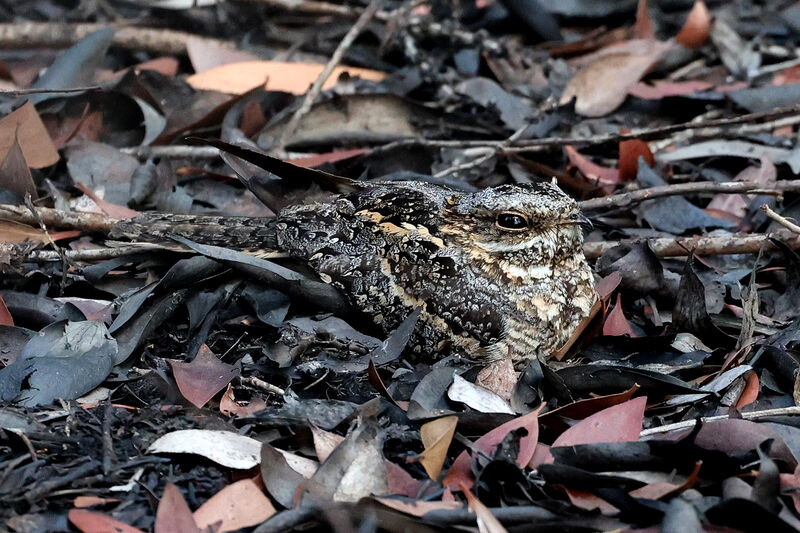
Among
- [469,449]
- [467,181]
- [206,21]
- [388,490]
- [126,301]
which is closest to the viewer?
[388,490]

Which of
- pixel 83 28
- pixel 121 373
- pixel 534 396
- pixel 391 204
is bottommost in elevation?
pixel 534 396

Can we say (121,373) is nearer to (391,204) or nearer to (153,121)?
(391,204)

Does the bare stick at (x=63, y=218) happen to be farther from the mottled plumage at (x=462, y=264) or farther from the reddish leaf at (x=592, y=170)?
the reddish leaf at (x=592, y=170)

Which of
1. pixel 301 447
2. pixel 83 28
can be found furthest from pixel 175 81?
pixel 301 447

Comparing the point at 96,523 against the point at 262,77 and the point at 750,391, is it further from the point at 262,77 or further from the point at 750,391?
the point at 262,77

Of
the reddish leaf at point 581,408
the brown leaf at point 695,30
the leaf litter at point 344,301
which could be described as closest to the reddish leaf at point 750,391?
the leaf litter at point 344,301

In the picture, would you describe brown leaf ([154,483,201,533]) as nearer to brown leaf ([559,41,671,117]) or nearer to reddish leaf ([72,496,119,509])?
reddish leaf ([72,496,119,509])
